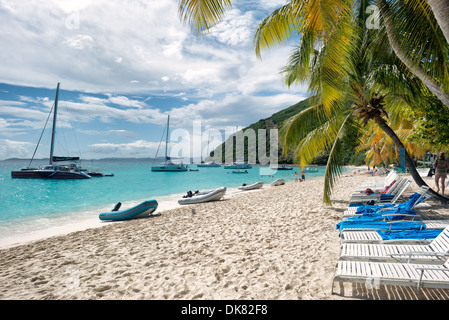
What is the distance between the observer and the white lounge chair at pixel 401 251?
3.03 meters

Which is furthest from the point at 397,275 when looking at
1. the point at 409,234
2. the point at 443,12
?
the point at 443,12

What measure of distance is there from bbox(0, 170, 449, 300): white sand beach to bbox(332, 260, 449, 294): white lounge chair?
12.7 inches

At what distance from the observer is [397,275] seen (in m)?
2.65

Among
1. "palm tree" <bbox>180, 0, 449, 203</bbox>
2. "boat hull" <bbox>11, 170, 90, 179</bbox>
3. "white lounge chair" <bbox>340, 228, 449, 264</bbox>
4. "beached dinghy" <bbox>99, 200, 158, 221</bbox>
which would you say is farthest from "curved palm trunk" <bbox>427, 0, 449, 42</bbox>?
"boat hull" <bbox>11, 170, 90, 179</bbox>

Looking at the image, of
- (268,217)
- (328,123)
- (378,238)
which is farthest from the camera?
(328,123)

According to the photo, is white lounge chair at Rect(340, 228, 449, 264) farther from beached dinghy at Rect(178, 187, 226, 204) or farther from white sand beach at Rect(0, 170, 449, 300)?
beached dinghy at Rect(178, 187, 226, 204)

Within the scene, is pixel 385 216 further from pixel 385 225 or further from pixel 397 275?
pixel 397 275

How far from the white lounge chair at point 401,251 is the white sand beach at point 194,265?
1.11 ft

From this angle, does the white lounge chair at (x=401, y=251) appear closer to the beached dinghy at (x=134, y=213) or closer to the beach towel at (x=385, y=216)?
the beach towel at (x=385, y=216)

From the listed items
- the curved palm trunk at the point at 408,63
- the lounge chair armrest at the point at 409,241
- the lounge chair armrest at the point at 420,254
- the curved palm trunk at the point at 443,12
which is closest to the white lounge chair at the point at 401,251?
the lounge chair armrest at the point at 420,254
